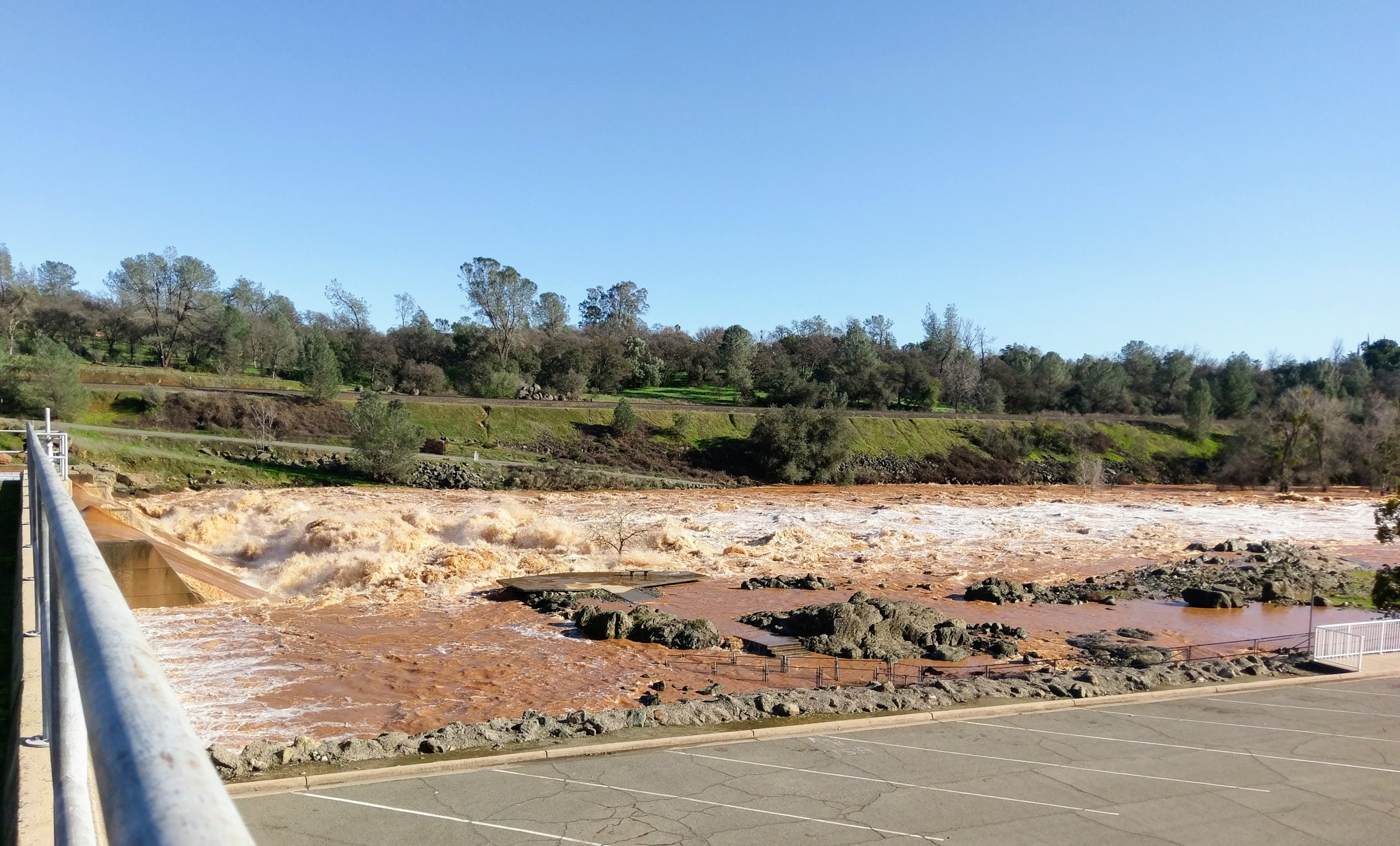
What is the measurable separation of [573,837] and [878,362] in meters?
90.9

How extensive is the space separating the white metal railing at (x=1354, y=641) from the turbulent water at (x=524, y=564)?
5.37 meters

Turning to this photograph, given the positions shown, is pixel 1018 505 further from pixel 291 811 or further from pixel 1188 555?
pixel 291 811

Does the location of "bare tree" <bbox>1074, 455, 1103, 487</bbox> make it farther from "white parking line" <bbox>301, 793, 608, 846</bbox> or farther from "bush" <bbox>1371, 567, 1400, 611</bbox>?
"white parking line" <bbox>301, 793, 608, 846</bbox>

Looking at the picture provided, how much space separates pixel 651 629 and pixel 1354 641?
16.6m

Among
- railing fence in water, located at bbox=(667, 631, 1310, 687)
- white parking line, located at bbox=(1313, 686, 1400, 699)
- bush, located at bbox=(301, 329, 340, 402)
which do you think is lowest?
railing fence in water, located at bbox=(667, 631, 1310, 687)

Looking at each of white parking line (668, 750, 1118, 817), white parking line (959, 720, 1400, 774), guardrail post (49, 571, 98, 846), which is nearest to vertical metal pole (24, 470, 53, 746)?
guardrail post (49, 571, 98, 846)

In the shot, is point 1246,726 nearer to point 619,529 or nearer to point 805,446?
point 619,529

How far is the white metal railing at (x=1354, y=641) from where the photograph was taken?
803 inches

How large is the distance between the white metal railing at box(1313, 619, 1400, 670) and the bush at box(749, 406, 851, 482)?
45.3 metres

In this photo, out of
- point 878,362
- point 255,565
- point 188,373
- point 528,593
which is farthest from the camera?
point 878,362

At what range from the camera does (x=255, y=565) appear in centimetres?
3111

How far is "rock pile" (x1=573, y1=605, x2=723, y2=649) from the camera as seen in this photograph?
22.5 m

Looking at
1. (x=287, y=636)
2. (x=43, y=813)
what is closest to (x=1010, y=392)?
(x=287, y=636)

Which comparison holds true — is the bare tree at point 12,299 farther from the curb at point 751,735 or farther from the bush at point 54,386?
the curb at point 751,735
